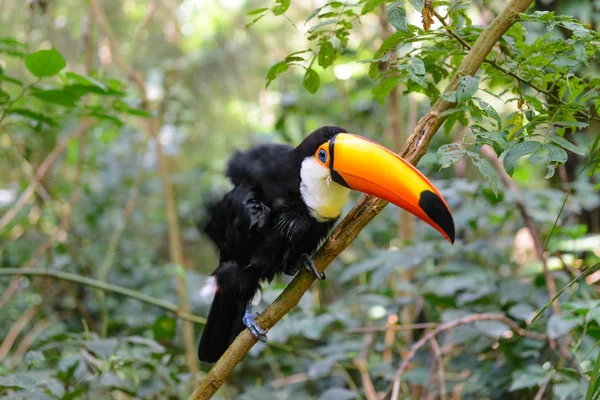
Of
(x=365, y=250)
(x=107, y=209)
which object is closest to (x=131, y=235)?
(x=107, y=209)

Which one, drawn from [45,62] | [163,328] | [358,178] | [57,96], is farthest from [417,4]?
[163,328]

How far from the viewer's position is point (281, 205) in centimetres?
204

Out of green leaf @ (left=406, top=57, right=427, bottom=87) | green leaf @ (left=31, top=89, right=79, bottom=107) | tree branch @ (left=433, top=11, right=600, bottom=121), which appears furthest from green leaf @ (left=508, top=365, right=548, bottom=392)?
green leaf @ (left=31, top=89, right=79, bottom=107)

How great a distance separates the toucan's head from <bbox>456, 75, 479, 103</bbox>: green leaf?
23 cm

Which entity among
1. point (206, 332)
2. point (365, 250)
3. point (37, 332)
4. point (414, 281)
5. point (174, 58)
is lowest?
point (365, 250)

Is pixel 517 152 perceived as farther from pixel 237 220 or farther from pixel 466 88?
pixel 237 220

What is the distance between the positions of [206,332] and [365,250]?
2.27 metres

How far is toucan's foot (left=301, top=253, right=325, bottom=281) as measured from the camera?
5.89 ft

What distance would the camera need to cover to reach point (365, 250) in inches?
178

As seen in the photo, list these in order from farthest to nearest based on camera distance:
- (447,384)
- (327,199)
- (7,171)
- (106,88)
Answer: (7,171) → (447,384) → (106,88) → (327,199)

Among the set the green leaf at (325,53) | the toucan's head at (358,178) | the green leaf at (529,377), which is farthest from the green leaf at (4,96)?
the green leaf at (529,377)

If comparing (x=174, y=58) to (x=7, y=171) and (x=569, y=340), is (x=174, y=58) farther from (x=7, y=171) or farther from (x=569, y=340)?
(x=569, y=340)

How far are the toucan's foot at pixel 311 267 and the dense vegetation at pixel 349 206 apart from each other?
520mm

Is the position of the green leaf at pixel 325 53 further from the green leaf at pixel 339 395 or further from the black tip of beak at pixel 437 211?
the green leaf at pixel 339 395
